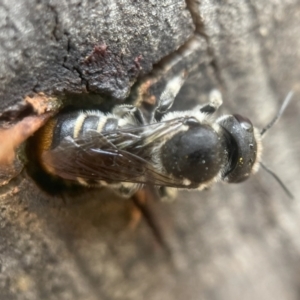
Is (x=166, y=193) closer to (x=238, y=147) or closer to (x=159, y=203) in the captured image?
(x=159, y=203)

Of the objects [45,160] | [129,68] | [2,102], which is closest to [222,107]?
[129,68]

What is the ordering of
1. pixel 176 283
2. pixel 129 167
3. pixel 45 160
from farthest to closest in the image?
1. pixel 176 283
2. pixel 129 167
3. pixel 45 160

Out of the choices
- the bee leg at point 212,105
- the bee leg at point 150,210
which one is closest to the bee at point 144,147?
the bee leg at point 212,105

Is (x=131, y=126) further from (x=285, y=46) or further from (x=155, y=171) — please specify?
(x=285, y=46)

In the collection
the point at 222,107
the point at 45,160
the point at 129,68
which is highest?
the point at 129,68

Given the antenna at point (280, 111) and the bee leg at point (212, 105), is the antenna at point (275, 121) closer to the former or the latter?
the antenna at point (280, 111)

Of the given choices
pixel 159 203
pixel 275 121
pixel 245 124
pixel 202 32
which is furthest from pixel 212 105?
pixel 159 203

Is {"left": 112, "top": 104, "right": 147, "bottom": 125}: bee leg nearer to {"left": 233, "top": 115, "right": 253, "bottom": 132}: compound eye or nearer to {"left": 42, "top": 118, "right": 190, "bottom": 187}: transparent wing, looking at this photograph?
{"left": 42, "top": 118, "right": 190, "bottom": 187}: transparent wing
